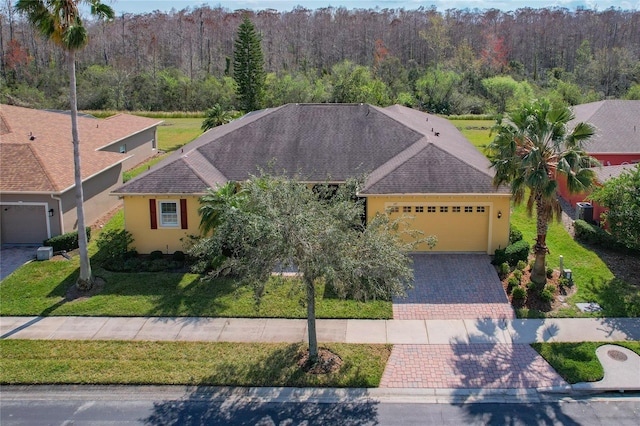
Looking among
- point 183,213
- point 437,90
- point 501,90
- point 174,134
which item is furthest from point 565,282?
point 437,90

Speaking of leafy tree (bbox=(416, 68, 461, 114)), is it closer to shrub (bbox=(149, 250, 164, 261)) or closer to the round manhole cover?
Result: shrub (bbox=(149, 250, 164, 261))

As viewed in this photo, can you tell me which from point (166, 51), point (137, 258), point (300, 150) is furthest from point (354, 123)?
point (166, 51)

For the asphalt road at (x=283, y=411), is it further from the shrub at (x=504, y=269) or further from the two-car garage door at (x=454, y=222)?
the two-car garage door at (x=454, y=222)

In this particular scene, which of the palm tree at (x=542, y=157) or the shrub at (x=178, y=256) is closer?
the palm tree at (x=542, y=157)

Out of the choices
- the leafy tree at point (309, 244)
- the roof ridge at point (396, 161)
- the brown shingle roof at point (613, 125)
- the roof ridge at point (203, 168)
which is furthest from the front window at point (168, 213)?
the brown shingle roof at point (613, 125)

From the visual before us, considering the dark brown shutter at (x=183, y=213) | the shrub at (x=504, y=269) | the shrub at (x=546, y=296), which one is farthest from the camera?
the dark brown shutter at (x=183, y=213)

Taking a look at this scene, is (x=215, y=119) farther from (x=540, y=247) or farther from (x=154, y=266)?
(x=540, y=247)

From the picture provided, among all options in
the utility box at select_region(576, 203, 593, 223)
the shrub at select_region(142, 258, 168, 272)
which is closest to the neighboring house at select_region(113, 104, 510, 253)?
the shrub at select_region(142, 258, 168, 272)
